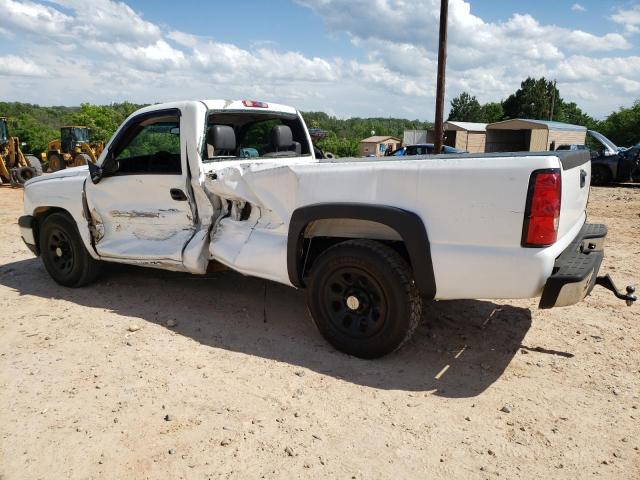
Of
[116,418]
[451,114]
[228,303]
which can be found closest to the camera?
[116,418]

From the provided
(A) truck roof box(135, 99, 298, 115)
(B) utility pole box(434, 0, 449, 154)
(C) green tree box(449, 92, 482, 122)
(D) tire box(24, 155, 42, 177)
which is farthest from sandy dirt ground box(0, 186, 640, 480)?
(C) green tree box(449, 92, 482, 122)

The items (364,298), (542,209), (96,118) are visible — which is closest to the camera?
(542,209)

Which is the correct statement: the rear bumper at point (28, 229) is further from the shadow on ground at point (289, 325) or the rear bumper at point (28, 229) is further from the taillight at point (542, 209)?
the taillight at point (542, 209)

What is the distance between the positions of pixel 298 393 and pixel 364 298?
799 millimetres

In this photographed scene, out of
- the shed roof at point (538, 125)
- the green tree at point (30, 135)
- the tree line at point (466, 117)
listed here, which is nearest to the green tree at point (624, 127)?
the tree line at point (466, 117)

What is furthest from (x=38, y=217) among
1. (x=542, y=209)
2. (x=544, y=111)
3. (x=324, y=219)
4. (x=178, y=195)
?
(x=544, y=111)

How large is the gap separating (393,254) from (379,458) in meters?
1.35

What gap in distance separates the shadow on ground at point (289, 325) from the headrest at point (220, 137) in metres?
1.51

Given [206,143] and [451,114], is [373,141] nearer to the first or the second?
[451,114]

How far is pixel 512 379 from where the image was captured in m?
3.48

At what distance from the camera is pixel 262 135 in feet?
17.7

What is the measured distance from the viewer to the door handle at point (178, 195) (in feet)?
14.8

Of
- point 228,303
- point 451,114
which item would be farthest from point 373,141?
point 228,303

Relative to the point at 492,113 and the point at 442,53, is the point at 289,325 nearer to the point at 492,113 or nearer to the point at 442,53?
the point at 442,53
